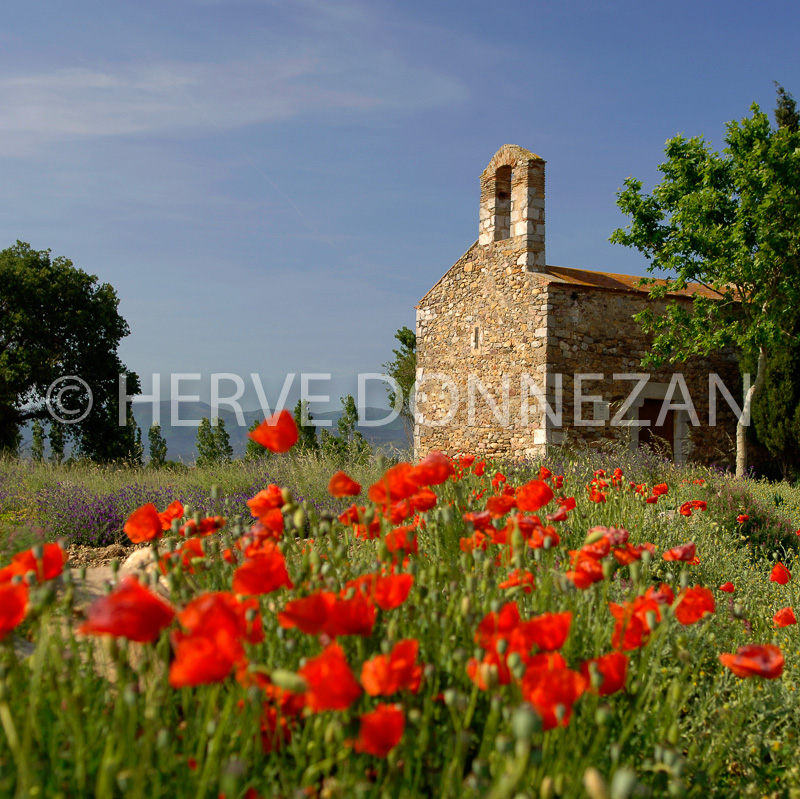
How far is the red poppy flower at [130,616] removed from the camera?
1.12 m

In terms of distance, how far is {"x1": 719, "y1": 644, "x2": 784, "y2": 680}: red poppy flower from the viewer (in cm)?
149

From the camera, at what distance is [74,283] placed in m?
17.8

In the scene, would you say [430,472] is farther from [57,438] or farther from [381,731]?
[57,438]

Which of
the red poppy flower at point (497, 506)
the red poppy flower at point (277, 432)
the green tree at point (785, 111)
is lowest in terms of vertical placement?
the red poppy flower at point (497, 506)

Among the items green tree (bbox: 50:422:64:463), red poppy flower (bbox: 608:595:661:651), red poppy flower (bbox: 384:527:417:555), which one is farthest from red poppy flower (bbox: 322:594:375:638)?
green tree (bbox: 50:422:64:463)

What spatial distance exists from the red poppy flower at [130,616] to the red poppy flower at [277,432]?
86 centimetres

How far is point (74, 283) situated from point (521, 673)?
19160 mm

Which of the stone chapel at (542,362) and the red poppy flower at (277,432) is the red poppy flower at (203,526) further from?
the stone chapel at (542,362)

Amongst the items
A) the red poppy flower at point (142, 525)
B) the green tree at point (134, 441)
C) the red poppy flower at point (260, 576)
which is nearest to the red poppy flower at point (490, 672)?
the red poppy flower at point (260, 576)

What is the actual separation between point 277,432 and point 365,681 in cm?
89

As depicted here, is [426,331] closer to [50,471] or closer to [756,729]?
[50,471]

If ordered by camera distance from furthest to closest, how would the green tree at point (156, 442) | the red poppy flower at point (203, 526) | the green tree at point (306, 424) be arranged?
the green tree at point (156, 442) → the green tree at point (306, 424) → the red poppy flower at point (203, 526)

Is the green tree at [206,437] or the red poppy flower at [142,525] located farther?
the green tree at [206,437]

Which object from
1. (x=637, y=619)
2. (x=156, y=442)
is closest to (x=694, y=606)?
(x=637, y=619)
